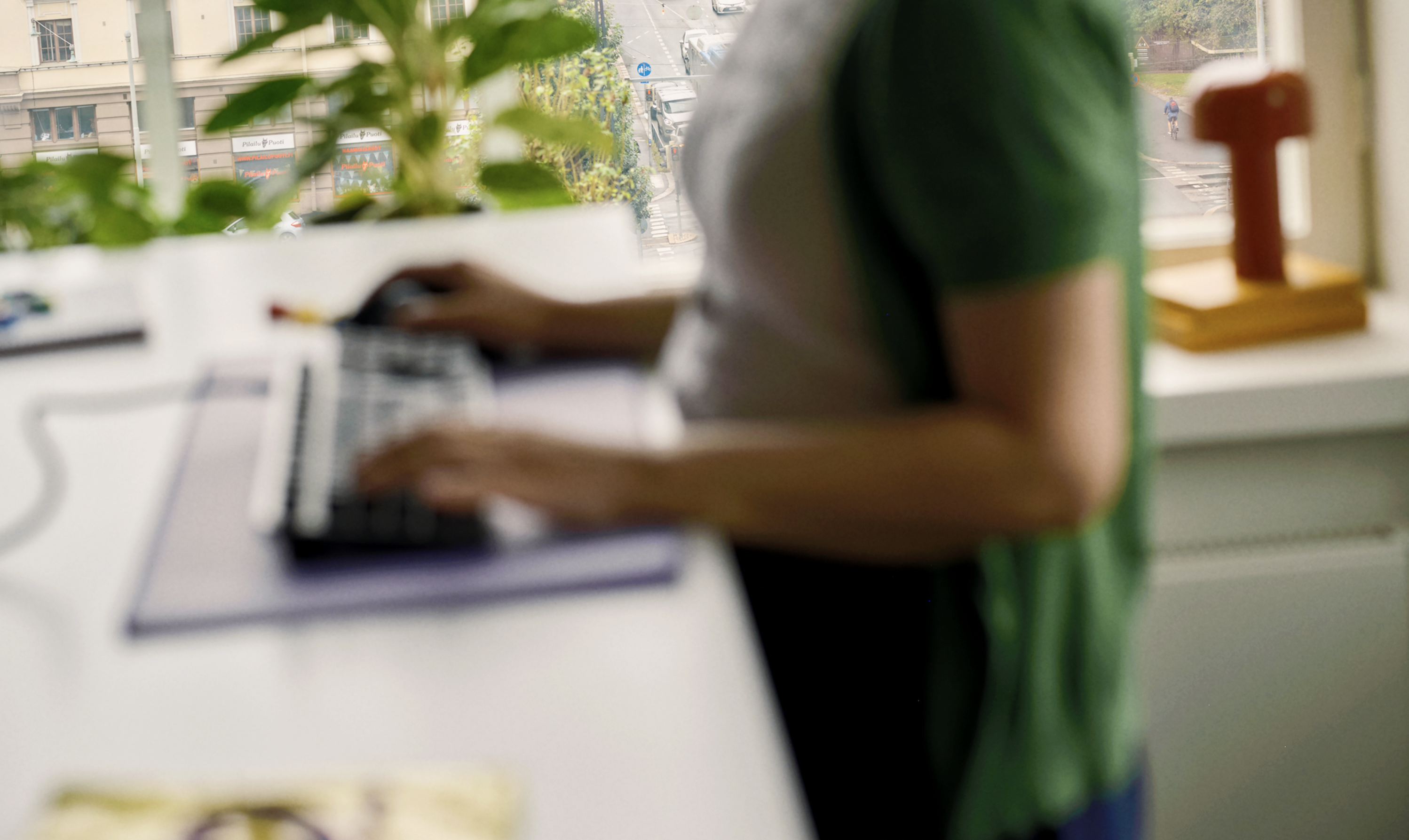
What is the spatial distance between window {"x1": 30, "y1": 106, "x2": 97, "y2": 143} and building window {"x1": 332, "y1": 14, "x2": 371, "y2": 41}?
0.44 metres

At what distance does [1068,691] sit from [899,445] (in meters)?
0.22

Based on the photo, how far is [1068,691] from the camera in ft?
2.44

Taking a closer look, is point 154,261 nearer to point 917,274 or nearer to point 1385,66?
point 917,274

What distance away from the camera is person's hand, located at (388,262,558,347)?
3.40 ft

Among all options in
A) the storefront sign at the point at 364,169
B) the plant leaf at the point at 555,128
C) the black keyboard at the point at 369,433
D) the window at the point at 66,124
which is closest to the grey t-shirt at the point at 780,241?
the black keyboard at the point at 369,433

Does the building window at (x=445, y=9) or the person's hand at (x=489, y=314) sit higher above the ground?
the building window at (x=445, y=9)

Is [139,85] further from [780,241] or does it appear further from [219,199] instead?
[780,241]

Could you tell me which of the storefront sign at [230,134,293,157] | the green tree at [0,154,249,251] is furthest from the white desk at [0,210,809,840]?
the storefront sign at [230,134,293,157]

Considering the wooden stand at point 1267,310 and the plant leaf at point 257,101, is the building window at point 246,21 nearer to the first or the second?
the plant leaf at point 257,101

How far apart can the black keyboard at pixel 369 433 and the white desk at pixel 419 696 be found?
62mm

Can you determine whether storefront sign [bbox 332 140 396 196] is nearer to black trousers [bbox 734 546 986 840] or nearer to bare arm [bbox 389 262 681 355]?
bare arm [bbox 389 262 681 355]

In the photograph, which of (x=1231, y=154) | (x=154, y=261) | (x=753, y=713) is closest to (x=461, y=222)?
(x=154, y=261)

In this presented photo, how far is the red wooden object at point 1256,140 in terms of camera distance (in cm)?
151

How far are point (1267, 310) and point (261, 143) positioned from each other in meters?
1.59
